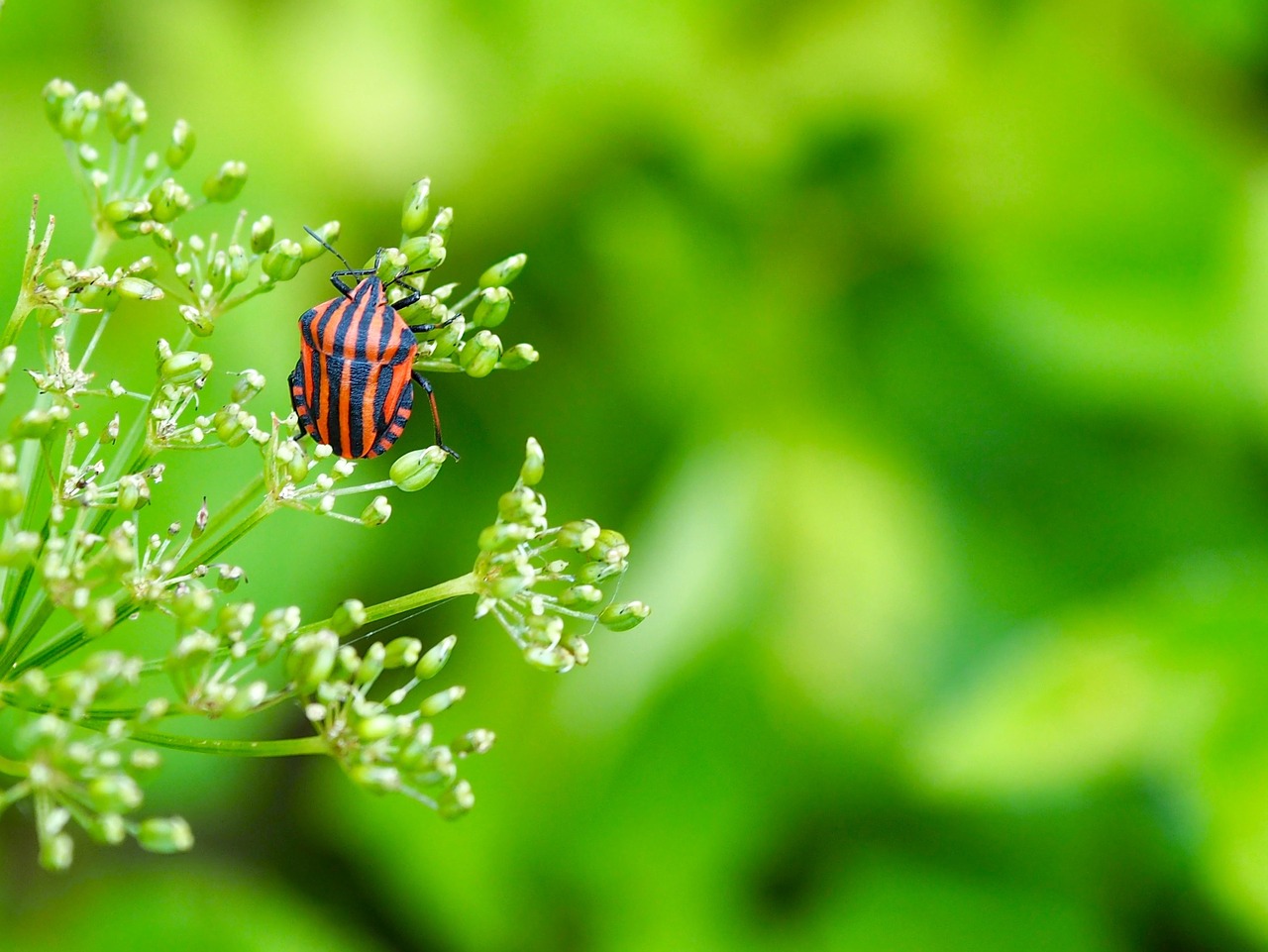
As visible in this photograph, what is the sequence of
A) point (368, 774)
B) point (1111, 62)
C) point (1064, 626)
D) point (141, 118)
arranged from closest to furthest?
point (368, 774) → point (141, 118) → point (1064, 626) → point (1111, 62)

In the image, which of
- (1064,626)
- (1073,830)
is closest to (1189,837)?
(1073,830)

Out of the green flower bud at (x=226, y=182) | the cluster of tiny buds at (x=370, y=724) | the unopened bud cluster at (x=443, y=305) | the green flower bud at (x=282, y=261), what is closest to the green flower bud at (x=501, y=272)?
the unopened bud cluster at (x=443, y=305)

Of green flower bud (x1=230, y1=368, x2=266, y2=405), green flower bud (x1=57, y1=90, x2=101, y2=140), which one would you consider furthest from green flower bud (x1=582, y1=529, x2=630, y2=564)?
green flower bud (x1=57, y1=90, x2=101, y2=140)

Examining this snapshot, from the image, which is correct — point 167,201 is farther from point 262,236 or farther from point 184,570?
point 184,570

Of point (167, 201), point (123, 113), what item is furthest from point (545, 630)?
point (123, 113)

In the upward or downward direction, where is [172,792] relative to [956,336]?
downward

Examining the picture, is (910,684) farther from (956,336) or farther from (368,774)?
(368,774)

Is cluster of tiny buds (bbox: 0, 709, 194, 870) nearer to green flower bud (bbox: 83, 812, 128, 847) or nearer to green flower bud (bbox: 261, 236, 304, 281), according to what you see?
green flower bud (bbox: 83, 812, 128, 847)

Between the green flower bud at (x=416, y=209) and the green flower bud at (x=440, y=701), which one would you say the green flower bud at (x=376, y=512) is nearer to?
the green flower bud at (x=440, y=701)
